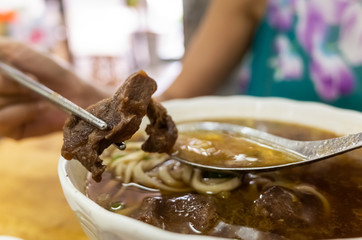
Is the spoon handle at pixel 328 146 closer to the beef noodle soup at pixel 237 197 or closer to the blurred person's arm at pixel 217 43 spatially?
the beef noodle soup at pixel 237 197

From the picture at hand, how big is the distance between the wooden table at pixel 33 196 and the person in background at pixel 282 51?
89 cm

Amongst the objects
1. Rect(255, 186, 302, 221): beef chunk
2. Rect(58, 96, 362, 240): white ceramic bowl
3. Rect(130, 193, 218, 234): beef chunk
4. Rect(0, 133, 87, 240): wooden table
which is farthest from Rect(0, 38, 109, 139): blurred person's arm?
Rect(255, 186, 302, 221): beef chunk

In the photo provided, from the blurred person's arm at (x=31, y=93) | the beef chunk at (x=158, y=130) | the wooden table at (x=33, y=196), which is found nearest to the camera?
the beef chunk at (x=158, y=130)

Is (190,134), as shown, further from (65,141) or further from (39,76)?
(39,76)

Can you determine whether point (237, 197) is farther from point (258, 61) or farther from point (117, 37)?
point (117, 37)

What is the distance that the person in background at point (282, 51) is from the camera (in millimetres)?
1820

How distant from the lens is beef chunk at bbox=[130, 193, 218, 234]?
0.73 m

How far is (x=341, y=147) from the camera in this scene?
0.80 meters

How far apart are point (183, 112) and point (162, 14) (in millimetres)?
9265

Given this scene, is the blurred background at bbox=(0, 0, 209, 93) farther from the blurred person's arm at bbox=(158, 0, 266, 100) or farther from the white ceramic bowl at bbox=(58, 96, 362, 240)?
the white ceramic bowl at bbox=(58, 96, 362, 240)

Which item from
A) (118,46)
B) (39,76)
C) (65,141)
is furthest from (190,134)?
(118,46)

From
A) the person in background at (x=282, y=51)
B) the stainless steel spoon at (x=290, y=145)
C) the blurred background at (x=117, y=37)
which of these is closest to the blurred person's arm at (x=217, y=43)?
the person in background at (x=282, y=51)

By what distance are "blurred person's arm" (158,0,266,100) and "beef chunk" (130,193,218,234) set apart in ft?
4.89

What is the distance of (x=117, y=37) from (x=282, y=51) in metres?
7.72
